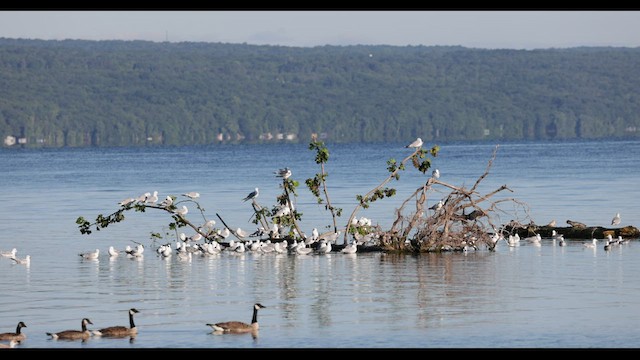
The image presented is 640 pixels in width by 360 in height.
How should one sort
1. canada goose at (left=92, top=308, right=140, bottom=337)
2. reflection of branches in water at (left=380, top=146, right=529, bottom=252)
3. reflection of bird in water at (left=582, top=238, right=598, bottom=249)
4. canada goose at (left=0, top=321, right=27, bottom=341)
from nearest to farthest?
1. canada goose at (left=0, top=321, right=27, bottom=341)
2. canada goose at (left=92, top=308, right=140, bottom=337)
3. reflection of branches in water at (left=380, top=146, right=529, bottom=252)
4. reflection of bird in water at (left=582, top=238, right=598, bottom=249)

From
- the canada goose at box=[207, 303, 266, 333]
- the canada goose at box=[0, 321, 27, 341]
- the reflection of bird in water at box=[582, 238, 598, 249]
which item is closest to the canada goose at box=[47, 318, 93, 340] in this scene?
the canada goose at box=[0, 321, 27, 341]

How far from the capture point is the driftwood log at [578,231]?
22891mm

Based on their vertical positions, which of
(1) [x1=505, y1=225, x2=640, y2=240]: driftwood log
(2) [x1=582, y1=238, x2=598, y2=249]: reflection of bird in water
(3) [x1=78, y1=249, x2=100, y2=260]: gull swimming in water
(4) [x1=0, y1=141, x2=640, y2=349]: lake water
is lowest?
(4) [x1=0, y1=141, x2=640, y2=349]: lake water

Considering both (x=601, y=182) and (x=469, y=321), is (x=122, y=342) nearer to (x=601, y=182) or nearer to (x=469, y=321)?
(x=469, y=321)

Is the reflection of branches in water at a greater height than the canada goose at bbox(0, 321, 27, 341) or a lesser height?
greater

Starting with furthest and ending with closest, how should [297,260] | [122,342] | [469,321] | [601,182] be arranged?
[601,182]
[297,260]
[469,321]
[122,342]

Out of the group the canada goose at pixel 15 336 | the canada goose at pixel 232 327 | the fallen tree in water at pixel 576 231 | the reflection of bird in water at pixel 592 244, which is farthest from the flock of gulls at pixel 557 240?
the canada goose at pixel 15 336

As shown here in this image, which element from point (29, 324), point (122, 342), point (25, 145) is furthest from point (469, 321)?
point (25, 145)

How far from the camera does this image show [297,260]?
68.6ft

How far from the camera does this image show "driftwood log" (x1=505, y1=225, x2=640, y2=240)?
901 inches

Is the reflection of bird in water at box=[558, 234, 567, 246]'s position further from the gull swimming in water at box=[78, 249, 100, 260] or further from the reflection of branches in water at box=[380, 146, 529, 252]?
the gull swimming in water at box=[78, 249, 100, 260]

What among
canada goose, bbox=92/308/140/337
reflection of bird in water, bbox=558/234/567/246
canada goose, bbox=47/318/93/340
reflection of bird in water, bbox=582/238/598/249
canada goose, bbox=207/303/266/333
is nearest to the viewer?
canada goose, bbox=47/318/93/340
